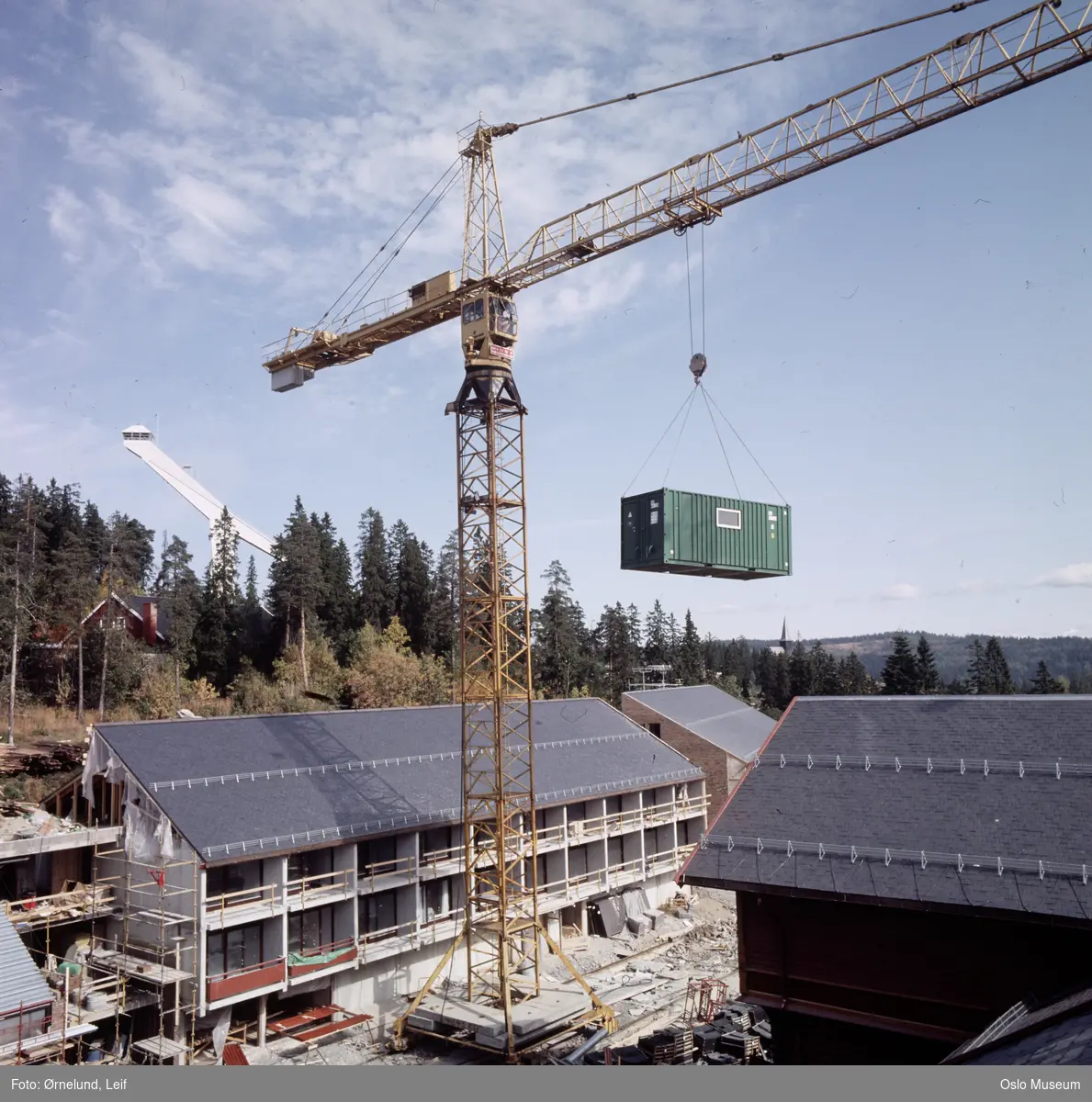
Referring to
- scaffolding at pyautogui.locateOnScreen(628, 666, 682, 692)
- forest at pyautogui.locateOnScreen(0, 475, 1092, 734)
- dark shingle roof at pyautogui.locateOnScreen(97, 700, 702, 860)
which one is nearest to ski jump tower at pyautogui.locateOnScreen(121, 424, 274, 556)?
forest at pyautogui.locateOnScreen(0, 475, 1092, 734)

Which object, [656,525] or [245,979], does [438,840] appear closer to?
[245,979]

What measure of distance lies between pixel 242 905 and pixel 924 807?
1761 centimetres

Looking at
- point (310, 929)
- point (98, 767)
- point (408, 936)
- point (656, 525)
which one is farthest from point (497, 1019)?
point (656, 525)

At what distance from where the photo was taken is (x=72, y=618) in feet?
196

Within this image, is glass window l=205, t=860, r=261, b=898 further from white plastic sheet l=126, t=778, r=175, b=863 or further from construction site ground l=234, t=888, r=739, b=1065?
construction site ground l=234, t=888, r=739, b=1065

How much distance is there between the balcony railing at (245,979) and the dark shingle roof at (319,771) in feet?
10.0

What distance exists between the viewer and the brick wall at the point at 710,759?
151ft

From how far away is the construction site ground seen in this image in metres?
26.3

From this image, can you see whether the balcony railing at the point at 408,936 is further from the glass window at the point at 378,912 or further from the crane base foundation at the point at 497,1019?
the crane base foundation at the point at 497,1019

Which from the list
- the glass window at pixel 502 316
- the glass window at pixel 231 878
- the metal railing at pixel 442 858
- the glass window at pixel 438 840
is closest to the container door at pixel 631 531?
the glass window at pixel 502 316

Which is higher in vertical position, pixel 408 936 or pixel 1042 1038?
pixel 1042 1038

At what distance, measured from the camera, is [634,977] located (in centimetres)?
3294

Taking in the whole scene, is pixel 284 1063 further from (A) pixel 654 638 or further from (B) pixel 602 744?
(A) pixel 654 638
